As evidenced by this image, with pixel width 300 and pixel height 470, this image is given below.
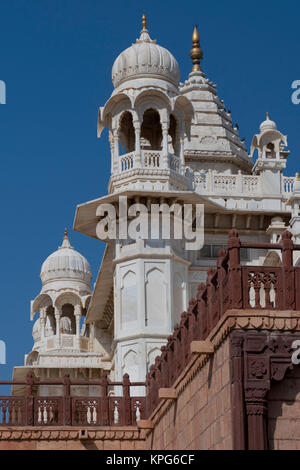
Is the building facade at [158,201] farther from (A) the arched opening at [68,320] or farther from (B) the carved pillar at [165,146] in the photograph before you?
(A) the arched opening at [68,320]

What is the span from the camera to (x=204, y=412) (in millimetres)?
20625

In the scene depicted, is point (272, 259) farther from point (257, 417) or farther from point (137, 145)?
point (257, 417)

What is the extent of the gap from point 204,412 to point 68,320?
1445 inches

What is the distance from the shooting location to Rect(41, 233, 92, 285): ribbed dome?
53.6 metres

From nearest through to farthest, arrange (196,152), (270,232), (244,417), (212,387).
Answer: (244,417) → (212,387) → (270,232) → (196,152)

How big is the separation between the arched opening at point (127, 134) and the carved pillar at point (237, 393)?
22.2 m

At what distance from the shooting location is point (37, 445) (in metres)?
27.9

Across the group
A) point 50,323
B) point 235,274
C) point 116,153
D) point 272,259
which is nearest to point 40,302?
point 50,323

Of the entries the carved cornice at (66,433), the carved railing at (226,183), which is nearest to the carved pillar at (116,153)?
the carved railing at (226,183)

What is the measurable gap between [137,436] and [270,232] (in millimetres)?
13977

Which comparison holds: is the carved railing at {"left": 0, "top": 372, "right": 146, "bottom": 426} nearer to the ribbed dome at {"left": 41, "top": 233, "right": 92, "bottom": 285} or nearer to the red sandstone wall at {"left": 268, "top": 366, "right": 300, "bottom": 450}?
the red sandstone wall at {"left": 268, "top": 366, "right": 300, "bottom": 450}

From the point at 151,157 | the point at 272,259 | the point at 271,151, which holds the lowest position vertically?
the point at 272,259

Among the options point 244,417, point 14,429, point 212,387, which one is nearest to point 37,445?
point 14,429

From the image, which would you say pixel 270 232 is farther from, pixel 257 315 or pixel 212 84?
pixel 257 315
